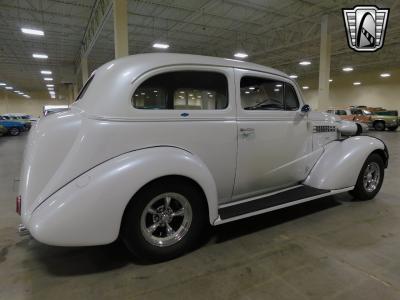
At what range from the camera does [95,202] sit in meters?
2.11

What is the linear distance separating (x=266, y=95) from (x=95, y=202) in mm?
2250

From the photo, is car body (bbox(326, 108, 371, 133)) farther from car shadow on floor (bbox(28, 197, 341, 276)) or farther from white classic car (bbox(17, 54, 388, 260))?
car shadow on floor (bbox(28, 197, 341, 276))

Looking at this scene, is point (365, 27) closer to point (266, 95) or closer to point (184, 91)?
point (266, 95)

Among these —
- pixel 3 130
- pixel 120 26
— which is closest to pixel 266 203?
pixel 120 26

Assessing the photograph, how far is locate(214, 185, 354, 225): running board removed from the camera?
8.98ft

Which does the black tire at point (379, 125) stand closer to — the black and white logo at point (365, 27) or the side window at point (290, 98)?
the black and white logo at point (365, 27)

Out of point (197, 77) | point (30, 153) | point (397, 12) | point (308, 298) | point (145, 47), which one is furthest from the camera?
point (145, 47)

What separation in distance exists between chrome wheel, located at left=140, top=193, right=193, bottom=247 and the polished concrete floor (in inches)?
8.6

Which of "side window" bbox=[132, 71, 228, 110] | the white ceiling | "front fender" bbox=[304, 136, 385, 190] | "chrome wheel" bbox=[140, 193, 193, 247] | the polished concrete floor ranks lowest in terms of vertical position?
the polished concrete floor

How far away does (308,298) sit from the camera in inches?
78.8

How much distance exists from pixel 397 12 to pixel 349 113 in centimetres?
829

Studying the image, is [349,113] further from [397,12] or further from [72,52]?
[72,52]

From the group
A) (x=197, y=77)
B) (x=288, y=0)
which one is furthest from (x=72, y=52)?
(x=197, y=77)

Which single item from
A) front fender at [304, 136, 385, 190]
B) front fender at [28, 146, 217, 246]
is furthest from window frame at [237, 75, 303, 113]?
front fender at [28, 146, 217, 246]
